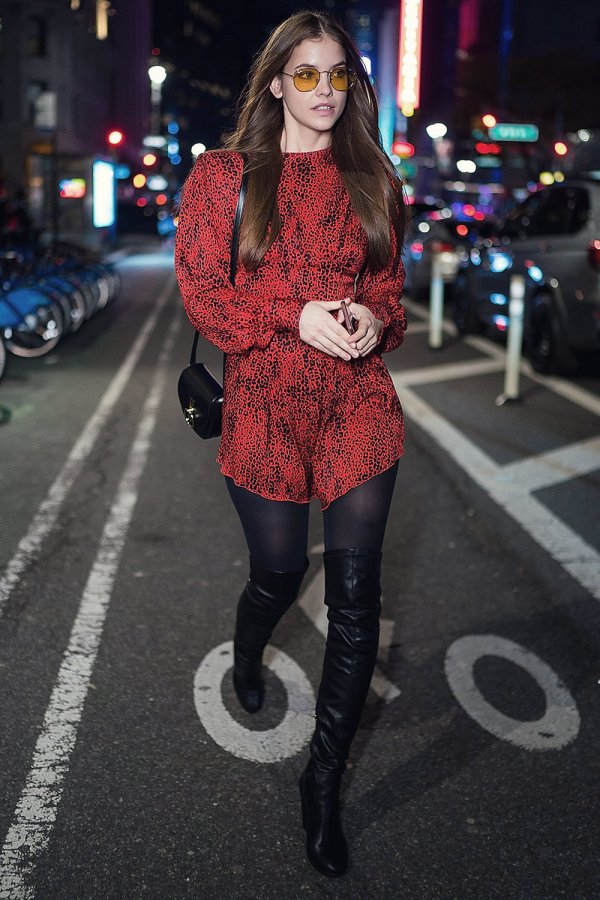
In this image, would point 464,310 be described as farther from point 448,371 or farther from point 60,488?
point 60,488

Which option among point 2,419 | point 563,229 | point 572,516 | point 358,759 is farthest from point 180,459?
point 563,229

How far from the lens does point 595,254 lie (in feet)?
32.8

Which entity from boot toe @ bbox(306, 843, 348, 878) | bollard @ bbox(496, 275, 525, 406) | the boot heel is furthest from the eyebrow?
bollard @ bbox(496, 275, 525, 406)

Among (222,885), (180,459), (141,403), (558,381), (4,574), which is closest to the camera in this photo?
(222,885)

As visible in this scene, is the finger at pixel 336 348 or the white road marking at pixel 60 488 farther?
the white road marking at pixel 60 488

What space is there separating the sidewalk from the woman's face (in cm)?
283

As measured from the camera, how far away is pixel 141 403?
377 inches

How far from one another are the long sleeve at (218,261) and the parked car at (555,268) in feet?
26.3

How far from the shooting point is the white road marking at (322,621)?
148 inches

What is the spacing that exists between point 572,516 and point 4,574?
311 centimetres

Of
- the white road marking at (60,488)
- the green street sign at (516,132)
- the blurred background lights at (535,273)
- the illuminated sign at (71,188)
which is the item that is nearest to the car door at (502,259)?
the blurred background lights at (535,273)

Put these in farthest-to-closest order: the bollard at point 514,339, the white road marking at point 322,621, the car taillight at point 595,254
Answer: the car taillight at point 595,254, the bollard at point 514,339, the white road marking at point 322,621

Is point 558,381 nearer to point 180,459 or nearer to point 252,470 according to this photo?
point 180,459

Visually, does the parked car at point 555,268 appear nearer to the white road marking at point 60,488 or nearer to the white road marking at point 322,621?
the white road marking at point 60,488
